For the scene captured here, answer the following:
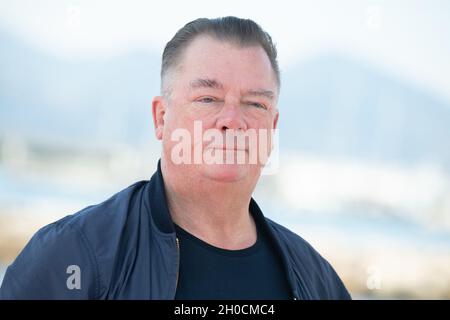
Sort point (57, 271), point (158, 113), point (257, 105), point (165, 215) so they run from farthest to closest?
point (158, 113), point (257, 105), point (165, 215), point (57, 271)

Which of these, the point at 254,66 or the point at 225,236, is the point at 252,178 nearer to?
the point at 225,236

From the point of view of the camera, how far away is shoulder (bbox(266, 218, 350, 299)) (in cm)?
216

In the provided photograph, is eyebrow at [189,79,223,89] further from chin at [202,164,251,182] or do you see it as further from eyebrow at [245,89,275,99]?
chin at [202,164,251,182]

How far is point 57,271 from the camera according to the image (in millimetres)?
1714

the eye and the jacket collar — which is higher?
the eye

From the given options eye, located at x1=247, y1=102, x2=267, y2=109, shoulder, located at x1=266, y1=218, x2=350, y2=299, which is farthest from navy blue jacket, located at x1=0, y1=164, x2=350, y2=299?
eye, located at x1=247, y1=102, x2=267, y2=109

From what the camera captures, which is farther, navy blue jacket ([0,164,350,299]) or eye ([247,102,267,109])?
eye ([247,102,267,109])

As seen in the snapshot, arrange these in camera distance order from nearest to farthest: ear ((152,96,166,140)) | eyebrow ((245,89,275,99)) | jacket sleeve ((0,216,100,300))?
jacket sleeve ((0,216,100,300)), eyebrow ((245,89,275,99)), ear ((152,96,166,140))

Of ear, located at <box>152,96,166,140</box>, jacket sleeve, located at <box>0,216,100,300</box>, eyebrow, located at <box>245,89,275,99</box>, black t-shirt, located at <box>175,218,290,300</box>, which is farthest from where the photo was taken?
ear, located at <box>152,96,166,140</box>

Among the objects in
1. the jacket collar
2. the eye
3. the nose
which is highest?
the eye

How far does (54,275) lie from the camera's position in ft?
5.63

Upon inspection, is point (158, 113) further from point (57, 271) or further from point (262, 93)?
point (57, 271)

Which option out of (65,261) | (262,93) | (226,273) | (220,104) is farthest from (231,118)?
(65,261)

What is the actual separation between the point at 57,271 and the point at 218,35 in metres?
0.92
